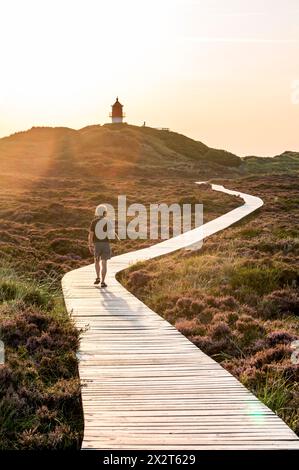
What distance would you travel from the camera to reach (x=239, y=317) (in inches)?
498

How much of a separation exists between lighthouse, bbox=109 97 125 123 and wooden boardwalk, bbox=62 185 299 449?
142m

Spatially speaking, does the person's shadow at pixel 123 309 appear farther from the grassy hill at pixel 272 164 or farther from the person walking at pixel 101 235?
the grassy hill at pixel 272 164

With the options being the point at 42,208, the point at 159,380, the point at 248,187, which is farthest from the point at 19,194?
the point at 159,380

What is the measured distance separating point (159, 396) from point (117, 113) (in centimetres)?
14839

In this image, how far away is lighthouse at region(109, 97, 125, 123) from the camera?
5930 inches

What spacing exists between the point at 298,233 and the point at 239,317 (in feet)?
51.5

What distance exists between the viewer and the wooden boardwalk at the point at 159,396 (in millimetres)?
6312

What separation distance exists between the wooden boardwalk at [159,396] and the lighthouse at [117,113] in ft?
466

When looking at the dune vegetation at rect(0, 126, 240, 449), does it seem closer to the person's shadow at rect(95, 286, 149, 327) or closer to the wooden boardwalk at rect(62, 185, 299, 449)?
the wooden boardwalk at rect(62, 185, 299, 449)

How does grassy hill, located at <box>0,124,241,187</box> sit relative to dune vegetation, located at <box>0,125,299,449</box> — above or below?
above

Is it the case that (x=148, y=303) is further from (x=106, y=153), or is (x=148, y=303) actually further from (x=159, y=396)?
(x=106, y=153)

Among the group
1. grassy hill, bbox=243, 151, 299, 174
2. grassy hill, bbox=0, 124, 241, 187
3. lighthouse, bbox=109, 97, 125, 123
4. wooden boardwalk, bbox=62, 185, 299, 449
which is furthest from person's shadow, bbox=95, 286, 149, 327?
lighthouse, bbox=109, 97, 125, 123

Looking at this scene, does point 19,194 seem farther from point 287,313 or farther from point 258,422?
point 258,422

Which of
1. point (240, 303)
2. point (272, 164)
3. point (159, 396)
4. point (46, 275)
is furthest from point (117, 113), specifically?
point (159, 396)
